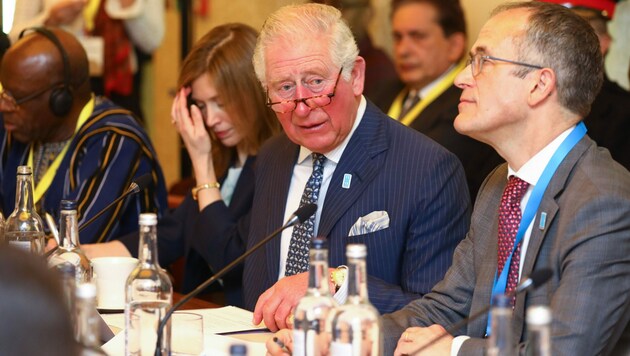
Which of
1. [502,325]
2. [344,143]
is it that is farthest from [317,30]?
[502,325]

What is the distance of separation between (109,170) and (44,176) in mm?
276

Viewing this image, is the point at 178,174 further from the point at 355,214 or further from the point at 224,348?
the point at 224,348

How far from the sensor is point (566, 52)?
2264 millimetres

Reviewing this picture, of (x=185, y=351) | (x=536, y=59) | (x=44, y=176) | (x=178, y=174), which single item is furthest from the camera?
(x=178, y=174)

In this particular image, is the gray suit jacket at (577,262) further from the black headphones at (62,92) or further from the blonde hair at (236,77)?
the black headphones at (62,92)

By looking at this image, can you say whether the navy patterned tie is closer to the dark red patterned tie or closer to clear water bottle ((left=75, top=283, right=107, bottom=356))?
the dark red patterned tie

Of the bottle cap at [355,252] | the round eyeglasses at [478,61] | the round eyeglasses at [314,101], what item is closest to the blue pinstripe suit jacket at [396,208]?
the round eyeglasses at [314,101]

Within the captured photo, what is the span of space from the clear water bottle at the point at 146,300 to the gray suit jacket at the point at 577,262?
0.53m

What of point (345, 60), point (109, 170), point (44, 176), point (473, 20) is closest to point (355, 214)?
point (345, 60)

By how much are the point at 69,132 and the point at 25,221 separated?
1.10m

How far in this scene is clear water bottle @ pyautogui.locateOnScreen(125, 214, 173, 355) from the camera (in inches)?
75.4

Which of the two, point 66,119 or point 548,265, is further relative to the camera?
point 66,119

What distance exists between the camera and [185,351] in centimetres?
204

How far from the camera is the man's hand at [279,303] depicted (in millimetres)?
2330
